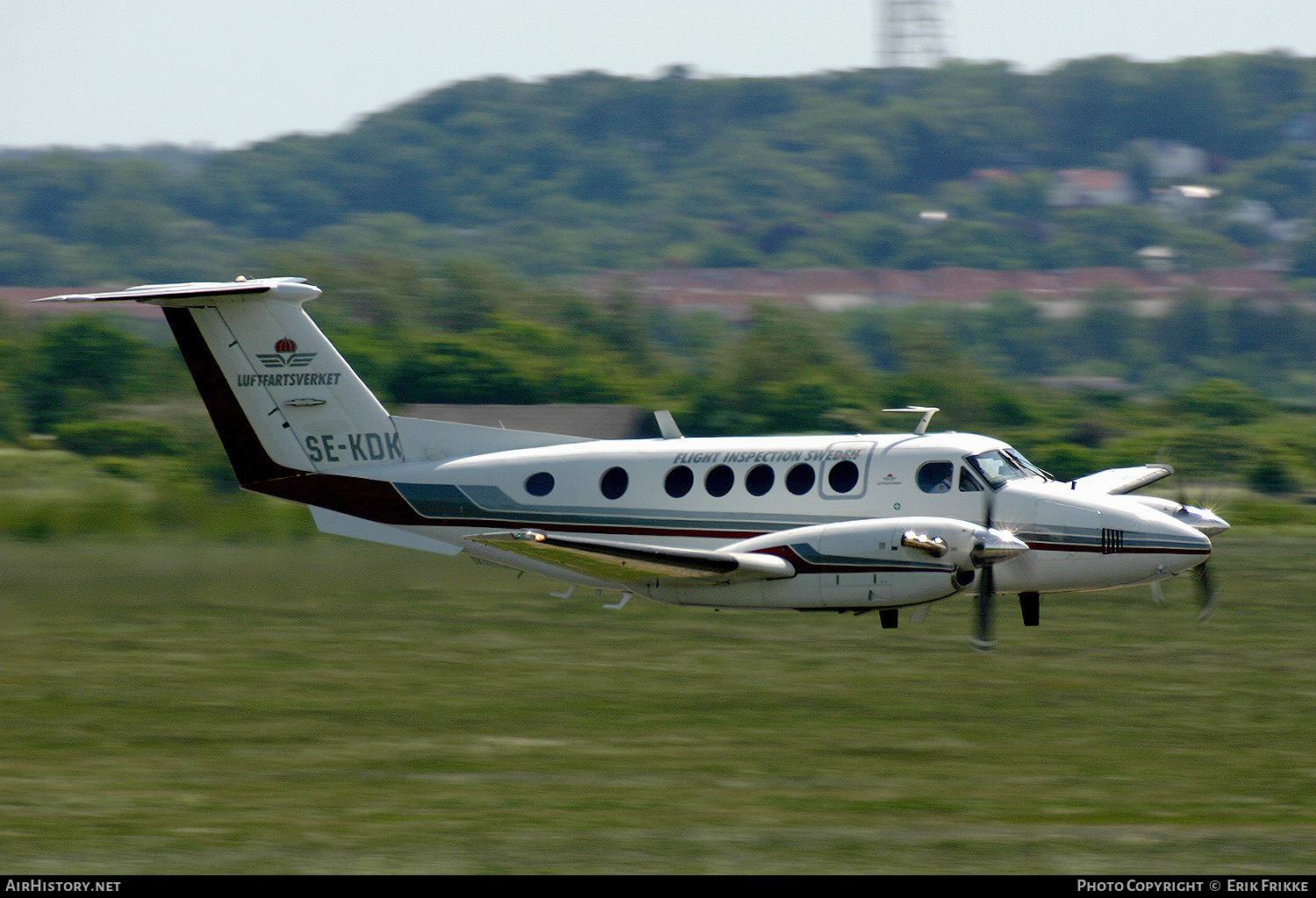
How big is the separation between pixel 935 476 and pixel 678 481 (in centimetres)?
278

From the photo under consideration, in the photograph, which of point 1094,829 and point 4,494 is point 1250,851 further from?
point 4,494

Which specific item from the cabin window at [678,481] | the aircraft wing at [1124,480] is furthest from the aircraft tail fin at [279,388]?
the aircraft wing at [1124,480]

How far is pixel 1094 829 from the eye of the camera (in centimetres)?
908

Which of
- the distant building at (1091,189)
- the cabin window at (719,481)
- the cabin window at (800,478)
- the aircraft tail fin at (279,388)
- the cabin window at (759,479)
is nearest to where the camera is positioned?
the cabin window at (800,478)

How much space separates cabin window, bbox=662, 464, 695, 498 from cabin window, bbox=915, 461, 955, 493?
2.46 metres

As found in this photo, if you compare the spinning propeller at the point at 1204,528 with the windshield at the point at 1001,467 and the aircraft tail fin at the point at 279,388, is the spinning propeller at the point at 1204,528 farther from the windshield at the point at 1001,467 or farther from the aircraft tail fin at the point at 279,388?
the aircraft tail fin at the point at 279,388

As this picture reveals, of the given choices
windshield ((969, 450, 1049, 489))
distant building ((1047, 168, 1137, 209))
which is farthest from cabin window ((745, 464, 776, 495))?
distant building ((1047, 168, 1137, 209))

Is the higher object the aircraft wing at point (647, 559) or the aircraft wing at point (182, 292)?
the aircraft wing at point (182, 292)

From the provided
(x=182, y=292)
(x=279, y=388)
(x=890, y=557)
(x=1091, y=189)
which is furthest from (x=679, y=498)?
(x=1091, y=189)

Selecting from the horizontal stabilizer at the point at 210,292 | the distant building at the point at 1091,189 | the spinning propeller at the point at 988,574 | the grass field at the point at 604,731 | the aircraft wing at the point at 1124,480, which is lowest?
the grass field at the point at 604,731

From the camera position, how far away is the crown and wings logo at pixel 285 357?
16688mm

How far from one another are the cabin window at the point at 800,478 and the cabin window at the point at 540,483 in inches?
108

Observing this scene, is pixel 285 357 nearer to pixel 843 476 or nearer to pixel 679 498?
pixel 679 498

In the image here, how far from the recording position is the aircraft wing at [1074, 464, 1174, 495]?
1645cm
